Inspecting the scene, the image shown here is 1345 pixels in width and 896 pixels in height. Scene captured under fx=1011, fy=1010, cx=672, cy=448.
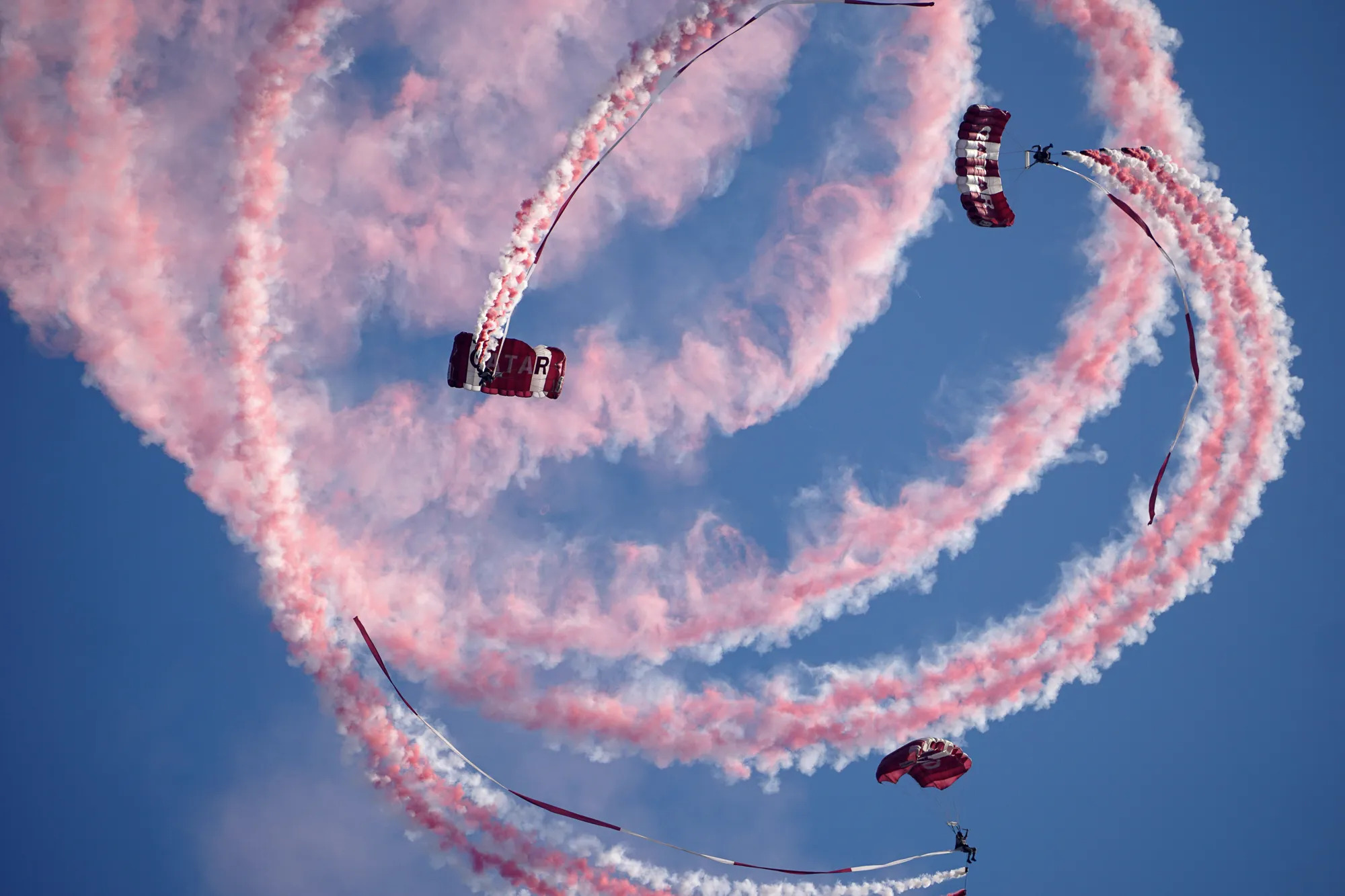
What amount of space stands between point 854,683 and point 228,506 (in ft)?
61.1

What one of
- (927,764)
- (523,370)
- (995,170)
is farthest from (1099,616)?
(523,370)

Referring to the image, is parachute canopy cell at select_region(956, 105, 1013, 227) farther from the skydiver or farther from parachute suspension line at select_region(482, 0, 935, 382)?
the skydiver

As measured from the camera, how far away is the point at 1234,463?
93.5 feet

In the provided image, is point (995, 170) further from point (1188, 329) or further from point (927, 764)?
point (927, 764)

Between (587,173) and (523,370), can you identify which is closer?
(587,173)

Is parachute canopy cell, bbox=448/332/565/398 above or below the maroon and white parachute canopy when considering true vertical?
below

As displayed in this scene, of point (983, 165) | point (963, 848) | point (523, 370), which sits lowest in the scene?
point (963, 848)

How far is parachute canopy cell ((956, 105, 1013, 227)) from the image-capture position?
2809 cm

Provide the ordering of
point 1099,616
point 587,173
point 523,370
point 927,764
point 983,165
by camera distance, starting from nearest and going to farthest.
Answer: point 587,173
point 523,370
point 983,165
point 927,764
point 1099,616

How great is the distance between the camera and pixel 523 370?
27031mm

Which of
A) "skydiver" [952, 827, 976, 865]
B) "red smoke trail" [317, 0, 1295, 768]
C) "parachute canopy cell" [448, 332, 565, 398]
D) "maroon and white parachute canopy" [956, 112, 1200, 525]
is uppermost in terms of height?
"maroon and white parachute canopy" [956, 112, 1200, 525]

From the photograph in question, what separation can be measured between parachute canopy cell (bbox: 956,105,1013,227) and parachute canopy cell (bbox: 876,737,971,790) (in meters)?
14.8

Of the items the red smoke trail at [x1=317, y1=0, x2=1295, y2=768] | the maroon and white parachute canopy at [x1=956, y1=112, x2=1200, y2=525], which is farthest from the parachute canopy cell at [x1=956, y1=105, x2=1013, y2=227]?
the red smoke trail at [x1=317, y1=0, x2=1295, y2=768]

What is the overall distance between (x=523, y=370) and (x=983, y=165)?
14009mm
